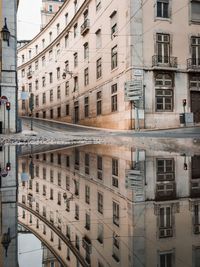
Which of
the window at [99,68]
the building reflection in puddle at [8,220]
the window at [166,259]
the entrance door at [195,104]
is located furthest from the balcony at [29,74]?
the window at [166,259]

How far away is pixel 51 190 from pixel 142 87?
2073 centimetres

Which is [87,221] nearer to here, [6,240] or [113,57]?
[6,240]

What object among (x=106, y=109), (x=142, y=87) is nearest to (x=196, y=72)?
(x=142, y=87)

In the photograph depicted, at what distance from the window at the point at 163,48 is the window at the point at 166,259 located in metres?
24.5

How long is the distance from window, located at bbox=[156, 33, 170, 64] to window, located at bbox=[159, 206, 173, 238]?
76.7 feet

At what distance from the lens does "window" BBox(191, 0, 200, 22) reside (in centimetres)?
2645

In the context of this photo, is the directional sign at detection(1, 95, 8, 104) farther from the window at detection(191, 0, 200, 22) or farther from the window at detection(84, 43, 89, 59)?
the window at detection(84, 43, 89, 59)

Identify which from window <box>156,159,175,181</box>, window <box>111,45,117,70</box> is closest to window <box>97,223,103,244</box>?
window <box>156,159,175,181</box>

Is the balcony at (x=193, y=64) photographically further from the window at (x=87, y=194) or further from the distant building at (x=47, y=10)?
the distant building at (x=47, y=10)

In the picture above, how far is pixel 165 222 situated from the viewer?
2.70 meters

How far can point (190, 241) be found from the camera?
2.27 m

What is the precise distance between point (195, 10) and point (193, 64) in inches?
173

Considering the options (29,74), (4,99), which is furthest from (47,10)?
(4,99)

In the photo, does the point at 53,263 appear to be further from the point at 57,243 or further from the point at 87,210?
the point at 87,210
